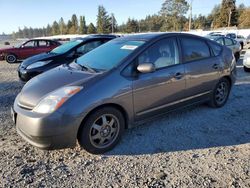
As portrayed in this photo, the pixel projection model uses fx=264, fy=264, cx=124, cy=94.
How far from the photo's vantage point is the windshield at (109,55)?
3975mm

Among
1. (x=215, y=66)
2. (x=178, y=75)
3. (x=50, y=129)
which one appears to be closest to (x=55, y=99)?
(x=50, y=129)

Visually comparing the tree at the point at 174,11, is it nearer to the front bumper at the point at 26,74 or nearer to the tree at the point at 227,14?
the tree at the point at 227,14

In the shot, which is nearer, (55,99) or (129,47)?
(55,99)

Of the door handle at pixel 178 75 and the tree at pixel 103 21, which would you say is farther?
the tree at pixel 103 21

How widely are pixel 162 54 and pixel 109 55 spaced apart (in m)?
0.86

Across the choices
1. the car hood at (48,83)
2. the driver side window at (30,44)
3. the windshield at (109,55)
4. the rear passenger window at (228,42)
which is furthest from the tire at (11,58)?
the car hood at (48,83)

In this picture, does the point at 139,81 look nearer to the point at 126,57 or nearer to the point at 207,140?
the point at 126,57

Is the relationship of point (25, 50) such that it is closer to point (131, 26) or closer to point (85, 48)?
point (85, 48)

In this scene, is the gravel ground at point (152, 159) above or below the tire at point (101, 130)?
below

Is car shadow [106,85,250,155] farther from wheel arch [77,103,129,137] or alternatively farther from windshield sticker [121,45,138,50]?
windshield sticker [121,45,138,50]

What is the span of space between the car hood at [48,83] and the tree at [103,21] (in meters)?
75.0

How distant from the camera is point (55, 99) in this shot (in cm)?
332

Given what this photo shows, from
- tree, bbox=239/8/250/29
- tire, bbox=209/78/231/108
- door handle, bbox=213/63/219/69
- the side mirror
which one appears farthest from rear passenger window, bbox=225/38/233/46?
tree, bbox=239/8/250/29

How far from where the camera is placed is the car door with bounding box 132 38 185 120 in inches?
155
